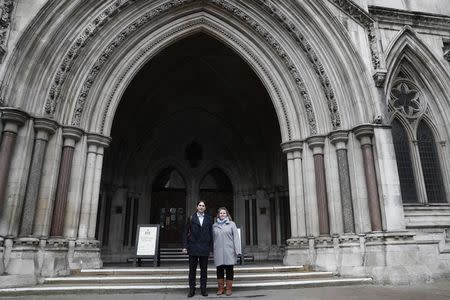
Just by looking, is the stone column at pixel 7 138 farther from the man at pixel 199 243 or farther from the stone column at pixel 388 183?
the stone column at pixel 388 183

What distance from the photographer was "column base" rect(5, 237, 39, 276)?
7.11m

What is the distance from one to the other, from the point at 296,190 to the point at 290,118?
221 cm

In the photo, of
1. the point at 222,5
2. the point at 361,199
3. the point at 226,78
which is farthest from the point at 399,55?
the point at 226,78

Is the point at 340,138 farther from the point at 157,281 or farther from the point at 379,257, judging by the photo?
the point at 157,281

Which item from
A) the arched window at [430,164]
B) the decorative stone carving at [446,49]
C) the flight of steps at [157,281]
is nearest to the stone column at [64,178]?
the flight of steps at [157,281]

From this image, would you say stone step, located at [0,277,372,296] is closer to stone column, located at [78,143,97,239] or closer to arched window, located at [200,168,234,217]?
stone column, located at [78,143,97,239]

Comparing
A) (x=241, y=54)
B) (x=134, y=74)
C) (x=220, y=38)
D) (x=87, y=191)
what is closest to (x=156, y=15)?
(x=134, y=74)

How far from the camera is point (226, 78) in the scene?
1536 centimetres

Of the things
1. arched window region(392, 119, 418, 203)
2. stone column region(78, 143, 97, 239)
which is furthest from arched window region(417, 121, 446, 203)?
stone column region(78, 143, 97, 239)

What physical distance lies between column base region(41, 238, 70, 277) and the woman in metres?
4.05

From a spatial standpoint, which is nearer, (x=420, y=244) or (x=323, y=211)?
(x=420, y=244)

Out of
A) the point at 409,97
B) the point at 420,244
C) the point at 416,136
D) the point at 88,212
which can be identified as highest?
the point at 409,97

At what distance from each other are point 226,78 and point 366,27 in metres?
6.76

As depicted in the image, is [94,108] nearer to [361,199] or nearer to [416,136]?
[361,199]
